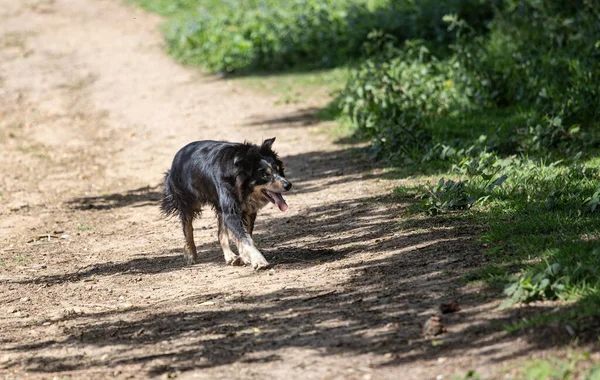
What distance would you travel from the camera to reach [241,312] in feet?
21.8

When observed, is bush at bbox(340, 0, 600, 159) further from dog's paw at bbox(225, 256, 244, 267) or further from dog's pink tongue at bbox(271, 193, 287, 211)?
dog's paw at bbox(225, 256, 244, 267)

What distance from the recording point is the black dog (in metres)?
7.82

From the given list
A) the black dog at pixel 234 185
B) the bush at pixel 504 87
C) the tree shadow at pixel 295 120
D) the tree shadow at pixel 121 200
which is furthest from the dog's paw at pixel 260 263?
the tree shadow at pixel 295 120

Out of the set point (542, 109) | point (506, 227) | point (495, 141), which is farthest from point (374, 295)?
point (542, 109)

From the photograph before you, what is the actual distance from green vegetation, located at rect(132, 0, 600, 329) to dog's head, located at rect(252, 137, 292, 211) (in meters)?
1.51

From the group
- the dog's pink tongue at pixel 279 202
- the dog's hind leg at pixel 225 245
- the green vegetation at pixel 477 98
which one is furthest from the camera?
the dog's hind leg at pixel 225 245

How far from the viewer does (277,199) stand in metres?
7.90

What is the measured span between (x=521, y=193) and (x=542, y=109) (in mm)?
3590

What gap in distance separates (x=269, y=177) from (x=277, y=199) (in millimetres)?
220

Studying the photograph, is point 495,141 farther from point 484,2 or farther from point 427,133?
point 484,2

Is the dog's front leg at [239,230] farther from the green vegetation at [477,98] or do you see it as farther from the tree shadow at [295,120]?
the tree shadow at [295,120]

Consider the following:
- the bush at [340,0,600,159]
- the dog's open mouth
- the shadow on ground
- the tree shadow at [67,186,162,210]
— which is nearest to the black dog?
the dog's open mouth

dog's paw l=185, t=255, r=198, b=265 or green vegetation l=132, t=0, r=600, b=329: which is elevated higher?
green vegetation l=132, t=0, r=600, b=329

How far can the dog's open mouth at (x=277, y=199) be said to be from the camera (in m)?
7.89
